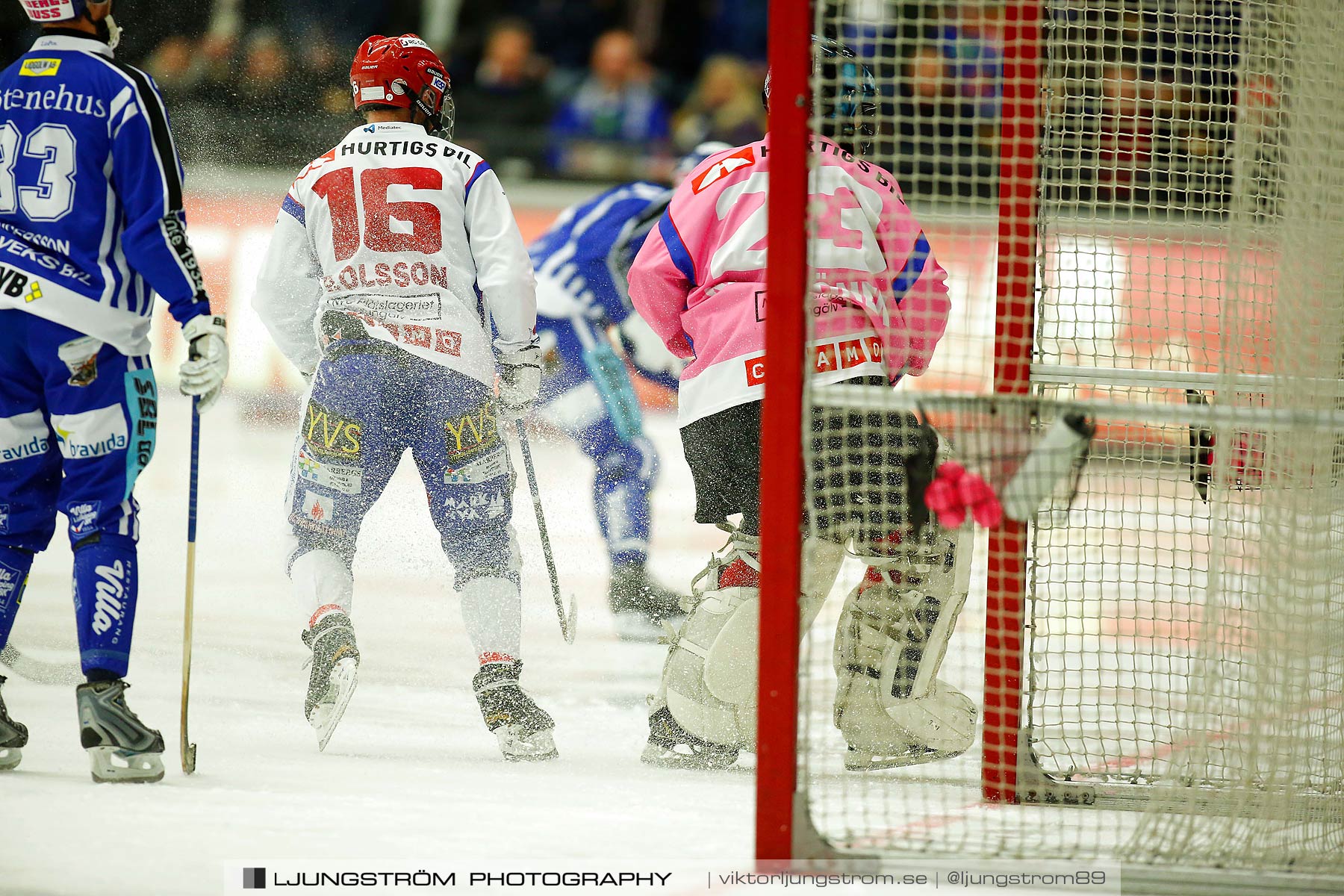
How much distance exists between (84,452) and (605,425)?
2.10 metres

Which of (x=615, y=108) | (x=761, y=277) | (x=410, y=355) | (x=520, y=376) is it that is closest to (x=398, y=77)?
(x=410, y=355)

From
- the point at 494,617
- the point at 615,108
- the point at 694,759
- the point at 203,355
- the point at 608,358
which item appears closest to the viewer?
the point at 203,355

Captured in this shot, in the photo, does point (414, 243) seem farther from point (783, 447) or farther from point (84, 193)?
point (783, 447)

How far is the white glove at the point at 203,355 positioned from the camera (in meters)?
3.37

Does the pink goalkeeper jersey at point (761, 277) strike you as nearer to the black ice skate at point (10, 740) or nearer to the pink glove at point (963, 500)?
the pink glove at point (963, 500)

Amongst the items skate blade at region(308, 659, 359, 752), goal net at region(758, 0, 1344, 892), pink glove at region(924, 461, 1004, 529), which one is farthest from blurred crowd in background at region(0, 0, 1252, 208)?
pink glove at region(924, 461, 1004, 529)

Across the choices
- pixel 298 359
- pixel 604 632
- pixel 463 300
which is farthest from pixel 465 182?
pixel 604 632

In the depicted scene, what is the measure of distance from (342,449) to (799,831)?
1.63 meters

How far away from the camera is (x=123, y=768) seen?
3.28 meters

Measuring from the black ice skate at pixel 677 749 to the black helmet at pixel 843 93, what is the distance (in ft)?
4.80

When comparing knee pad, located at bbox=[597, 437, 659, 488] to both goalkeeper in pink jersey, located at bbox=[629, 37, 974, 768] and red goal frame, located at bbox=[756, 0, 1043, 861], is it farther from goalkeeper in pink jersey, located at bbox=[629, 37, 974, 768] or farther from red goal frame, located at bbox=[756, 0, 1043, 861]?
red goal frame, located at bbox=[756, 0, 1043, 861]

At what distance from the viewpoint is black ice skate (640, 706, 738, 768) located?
357 cm

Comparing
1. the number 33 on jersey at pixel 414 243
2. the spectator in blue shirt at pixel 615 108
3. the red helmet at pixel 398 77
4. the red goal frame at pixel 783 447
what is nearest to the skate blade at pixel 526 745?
the number 33 on jersey at pixel 414 243

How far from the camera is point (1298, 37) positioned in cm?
299
